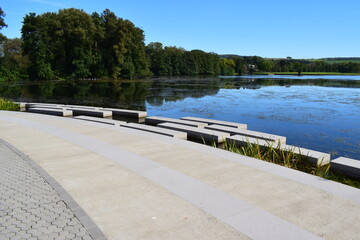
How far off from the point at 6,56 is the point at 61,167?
68540 mm

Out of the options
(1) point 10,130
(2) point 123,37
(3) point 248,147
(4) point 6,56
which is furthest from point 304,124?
(4) point 6,56

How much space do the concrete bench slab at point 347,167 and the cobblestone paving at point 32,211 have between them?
5.50 metres

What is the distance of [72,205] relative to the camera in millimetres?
4121

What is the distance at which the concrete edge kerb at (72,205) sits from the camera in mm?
3432

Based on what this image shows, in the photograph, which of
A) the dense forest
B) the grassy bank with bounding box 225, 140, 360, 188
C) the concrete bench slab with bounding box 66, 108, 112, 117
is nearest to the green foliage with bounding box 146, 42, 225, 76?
the dense forest

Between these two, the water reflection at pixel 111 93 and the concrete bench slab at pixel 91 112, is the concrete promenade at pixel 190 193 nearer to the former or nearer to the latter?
the concrete bench slab at pixel 91 112

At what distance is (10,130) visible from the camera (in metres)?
9.34

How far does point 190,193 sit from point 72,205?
172 cm

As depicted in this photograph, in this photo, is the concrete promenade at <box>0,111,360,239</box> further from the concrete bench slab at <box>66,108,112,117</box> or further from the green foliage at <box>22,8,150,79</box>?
the green foliage at <box>22,8,150,79</box>

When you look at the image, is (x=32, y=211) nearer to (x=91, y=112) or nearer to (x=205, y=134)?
(x=205, y=134)

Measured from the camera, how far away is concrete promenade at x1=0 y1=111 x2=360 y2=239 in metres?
3.60

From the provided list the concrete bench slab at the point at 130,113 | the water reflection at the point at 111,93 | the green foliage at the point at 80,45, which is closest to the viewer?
the concrete bench slab at the point at 130,113

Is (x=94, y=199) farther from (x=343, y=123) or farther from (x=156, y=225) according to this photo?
(x=343, y=123)

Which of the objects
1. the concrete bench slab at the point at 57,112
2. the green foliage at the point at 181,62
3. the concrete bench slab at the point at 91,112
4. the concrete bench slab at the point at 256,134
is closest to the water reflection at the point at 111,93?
the concrete bench slab at the point at 91,112
